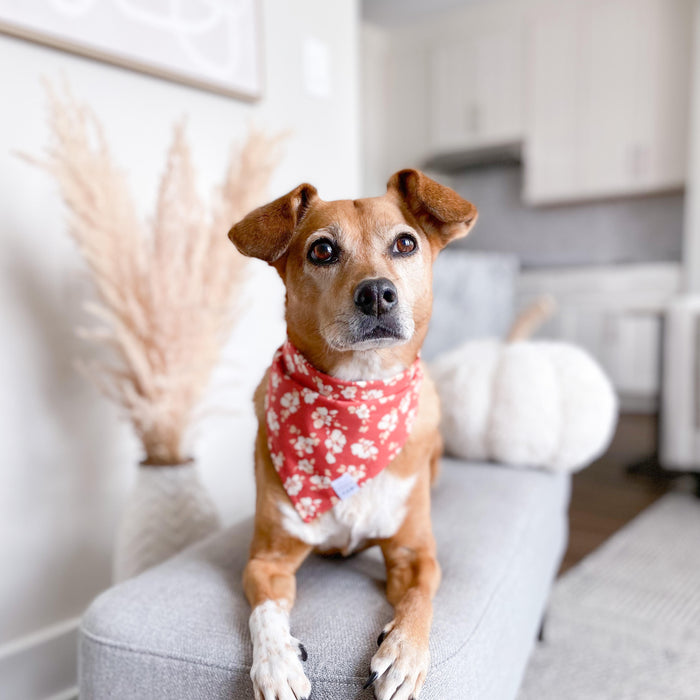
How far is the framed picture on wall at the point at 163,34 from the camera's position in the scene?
4.08 ft

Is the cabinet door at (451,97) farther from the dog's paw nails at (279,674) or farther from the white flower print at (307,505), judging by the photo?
the dog's paw nails at (279,674)

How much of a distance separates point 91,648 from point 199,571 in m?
0.19

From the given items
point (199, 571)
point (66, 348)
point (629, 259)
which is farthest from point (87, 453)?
point (629, 259)

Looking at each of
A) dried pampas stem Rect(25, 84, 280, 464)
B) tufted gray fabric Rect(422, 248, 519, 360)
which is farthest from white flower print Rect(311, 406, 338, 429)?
tufted gray fabric Rect(422, 248, 519, 360)

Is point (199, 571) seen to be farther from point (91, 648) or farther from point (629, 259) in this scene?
point (629, 259)

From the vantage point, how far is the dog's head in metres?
0.84

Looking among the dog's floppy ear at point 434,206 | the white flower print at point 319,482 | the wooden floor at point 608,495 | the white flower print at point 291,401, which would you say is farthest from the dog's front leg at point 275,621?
the wooden floor at point 608,495

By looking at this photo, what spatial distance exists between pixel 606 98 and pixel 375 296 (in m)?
4.66

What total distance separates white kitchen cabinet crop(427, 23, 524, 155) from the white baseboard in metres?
4.93

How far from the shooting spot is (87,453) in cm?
143

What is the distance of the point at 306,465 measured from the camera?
3.04 ft

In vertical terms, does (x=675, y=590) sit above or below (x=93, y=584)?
below

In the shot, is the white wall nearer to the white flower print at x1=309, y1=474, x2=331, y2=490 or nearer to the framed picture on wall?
the framed picture on wall

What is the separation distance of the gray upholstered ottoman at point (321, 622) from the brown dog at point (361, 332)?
1.5 inches
